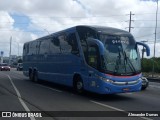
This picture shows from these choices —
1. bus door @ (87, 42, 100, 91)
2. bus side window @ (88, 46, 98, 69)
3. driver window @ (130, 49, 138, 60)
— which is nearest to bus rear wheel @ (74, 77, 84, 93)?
bus door @ (87, 42, 100, 91)

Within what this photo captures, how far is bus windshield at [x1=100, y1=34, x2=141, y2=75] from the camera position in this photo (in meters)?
15.6

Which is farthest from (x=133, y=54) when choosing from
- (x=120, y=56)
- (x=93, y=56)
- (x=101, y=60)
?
(x=93, y=56)

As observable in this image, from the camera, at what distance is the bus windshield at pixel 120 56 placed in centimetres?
1559

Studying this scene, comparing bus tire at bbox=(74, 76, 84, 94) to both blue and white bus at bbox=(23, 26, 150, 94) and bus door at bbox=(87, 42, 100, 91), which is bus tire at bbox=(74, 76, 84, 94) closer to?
blue and white bus at bbox=(23, 26, 150, 94)

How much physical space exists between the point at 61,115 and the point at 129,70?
214 inches

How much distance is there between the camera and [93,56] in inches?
637

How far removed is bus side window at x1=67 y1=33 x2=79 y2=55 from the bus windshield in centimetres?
240

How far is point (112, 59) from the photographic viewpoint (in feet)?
51.5

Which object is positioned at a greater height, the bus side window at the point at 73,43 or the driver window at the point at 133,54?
the bus side window at the point at 73,43

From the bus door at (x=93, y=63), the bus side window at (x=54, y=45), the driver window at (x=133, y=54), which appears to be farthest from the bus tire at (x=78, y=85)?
the bus side window at (x=54, y=45)

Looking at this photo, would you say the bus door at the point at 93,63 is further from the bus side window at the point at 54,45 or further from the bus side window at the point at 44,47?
the bus side window at the point at 44,47

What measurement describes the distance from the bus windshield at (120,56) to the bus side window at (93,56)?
46 cm

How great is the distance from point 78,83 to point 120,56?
3.12 m

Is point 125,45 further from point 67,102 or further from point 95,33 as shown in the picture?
point 67,102
